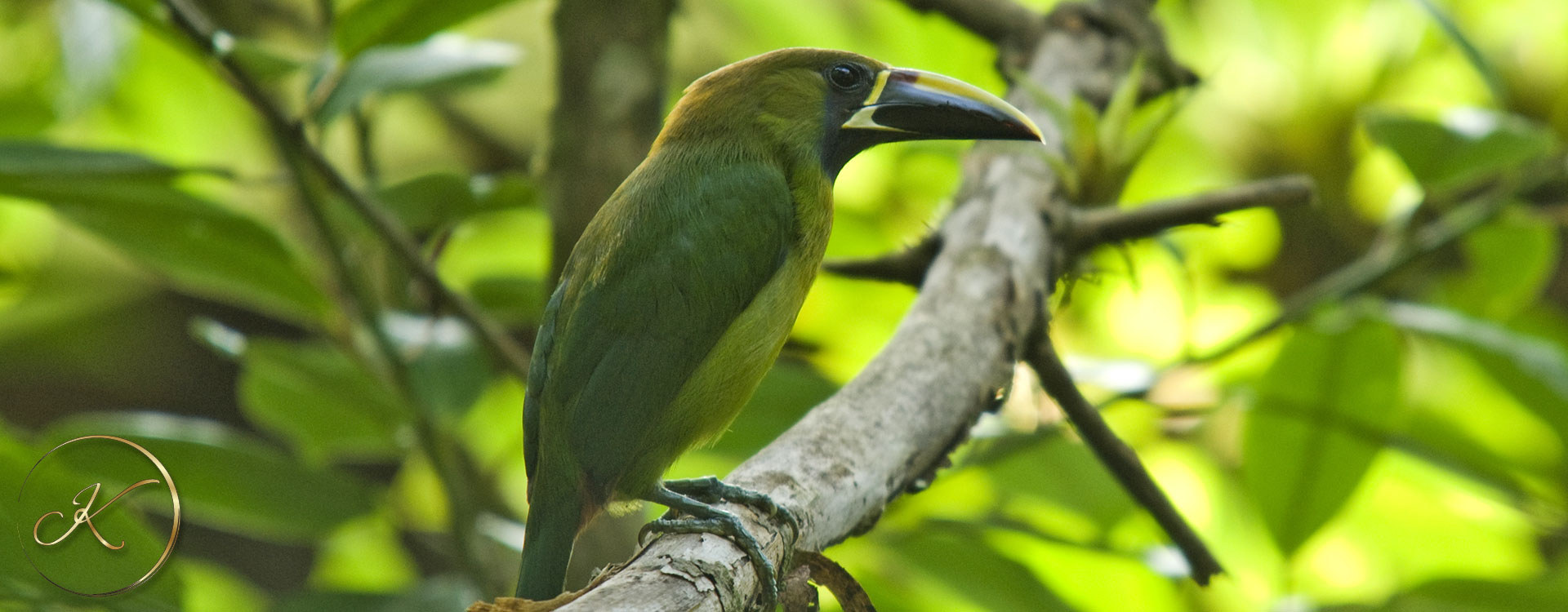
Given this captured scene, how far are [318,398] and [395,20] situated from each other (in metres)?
0.87

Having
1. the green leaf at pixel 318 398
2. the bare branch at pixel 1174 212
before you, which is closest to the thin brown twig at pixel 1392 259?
the bare branch at pixel 1174 212

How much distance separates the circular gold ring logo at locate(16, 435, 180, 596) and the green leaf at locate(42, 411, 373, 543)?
0.54m

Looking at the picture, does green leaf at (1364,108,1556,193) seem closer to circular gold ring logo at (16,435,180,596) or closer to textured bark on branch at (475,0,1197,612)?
textured bark on branch at (475,0,1197,612)

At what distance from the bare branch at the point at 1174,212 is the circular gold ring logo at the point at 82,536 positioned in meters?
1.52

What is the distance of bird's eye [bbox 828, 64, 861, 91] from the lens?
75.6 inches

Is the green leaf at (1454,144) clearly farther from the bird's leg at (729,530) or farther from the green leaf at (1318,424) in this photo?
the bird's leg at (729,530)

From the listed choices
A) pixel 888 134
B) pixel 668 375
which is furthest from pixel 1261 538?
pixel 668 375

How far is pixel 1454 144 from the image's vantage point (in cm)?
211

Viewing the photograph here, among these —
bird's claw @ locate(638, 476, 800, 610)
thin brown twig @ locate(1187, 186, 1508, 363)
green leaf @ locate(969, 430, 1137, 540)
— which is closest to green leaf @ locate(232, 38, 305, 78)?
bird's claw @ locate(638, 476, 800, 610)

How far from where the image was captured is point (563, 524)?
1.48 meters

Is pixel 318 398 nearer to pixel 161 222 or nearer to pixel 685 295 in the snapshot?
pixel 161 222

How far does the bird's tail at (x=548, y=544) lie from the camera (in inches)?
57.2

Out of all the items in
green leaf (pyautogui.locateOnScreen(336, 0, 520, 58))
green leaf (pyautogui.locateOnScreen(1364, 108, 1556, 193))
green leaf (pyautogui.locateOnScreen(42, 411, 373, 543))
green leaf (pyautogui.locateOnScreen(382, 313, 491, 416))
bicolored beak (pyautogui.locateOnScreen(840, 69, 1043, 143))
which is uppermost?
green leaf (pyautogui.locateOnScreen(336, 0, 520, 58))

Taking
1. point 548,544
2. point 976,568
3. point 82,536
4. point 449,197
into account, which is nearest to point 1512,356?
point 976,568
